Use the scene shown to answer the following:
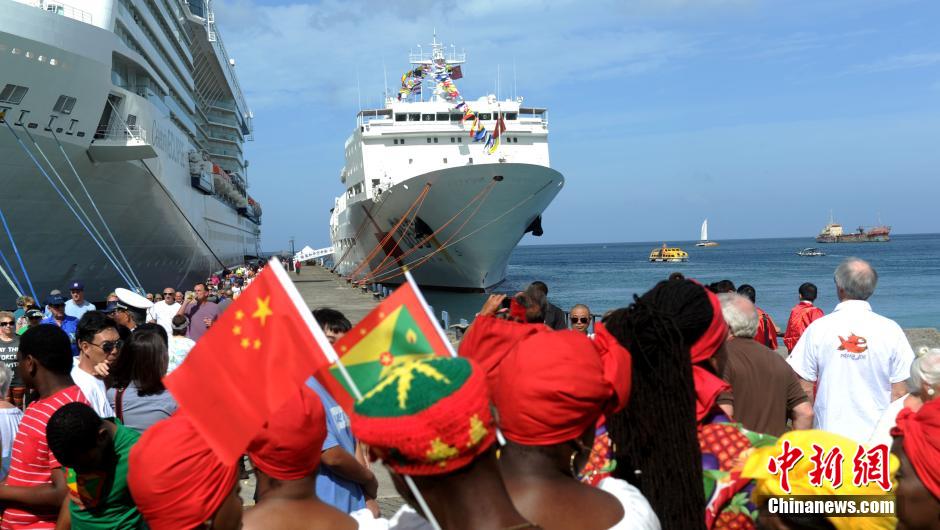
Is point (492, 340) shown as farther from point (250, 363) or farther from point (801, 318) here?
point (801, 318)

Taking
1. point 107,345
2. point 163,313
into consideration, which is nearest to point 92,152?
point 163,313

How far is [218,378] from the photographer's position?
7.55 feet

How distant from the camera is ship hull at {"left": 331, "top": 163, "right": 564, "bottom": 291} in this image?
27781 millimetres

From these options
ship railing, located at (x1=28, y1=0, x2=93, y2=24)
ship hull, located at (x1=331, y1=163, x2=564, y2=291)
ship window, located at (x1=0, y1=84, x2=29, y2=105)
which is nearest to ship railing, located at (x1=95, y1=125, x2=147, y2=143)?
ship railing, located at (x1=28, y1=0, x2=93, y2=24)

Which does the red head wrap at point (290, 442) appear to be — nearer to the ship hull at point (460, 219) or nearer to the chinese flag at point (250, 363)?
the chinese flag at point (250, 363)

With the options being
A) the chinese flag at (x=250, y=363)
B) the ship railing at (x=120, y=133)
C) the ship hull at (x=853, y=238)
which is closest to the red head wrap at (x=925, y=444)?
the chinese flag at (x=250, y=363)

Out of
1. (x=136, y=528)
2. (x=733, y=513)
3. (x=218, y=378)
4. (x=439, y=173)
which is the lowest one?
(x=136, y=528)

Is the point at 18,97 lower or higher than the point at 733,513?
higher

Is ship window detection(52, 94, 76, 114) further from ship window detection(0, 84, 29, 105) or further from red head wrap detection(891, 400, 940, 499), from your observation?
red head wrap detection(891, 400, 940, 499)

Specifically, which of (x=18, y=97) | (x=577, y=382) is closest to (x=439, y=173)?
(x=18, y=97)

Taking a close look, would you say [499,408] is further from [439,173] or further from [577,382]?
[439,173]

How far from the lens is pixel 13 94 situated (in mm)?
15492

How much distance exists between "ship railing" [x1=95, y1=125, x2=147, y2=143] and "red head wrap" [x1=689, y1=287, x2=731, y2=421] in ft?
61.7

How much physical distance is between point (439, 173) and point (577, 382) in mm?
25730
